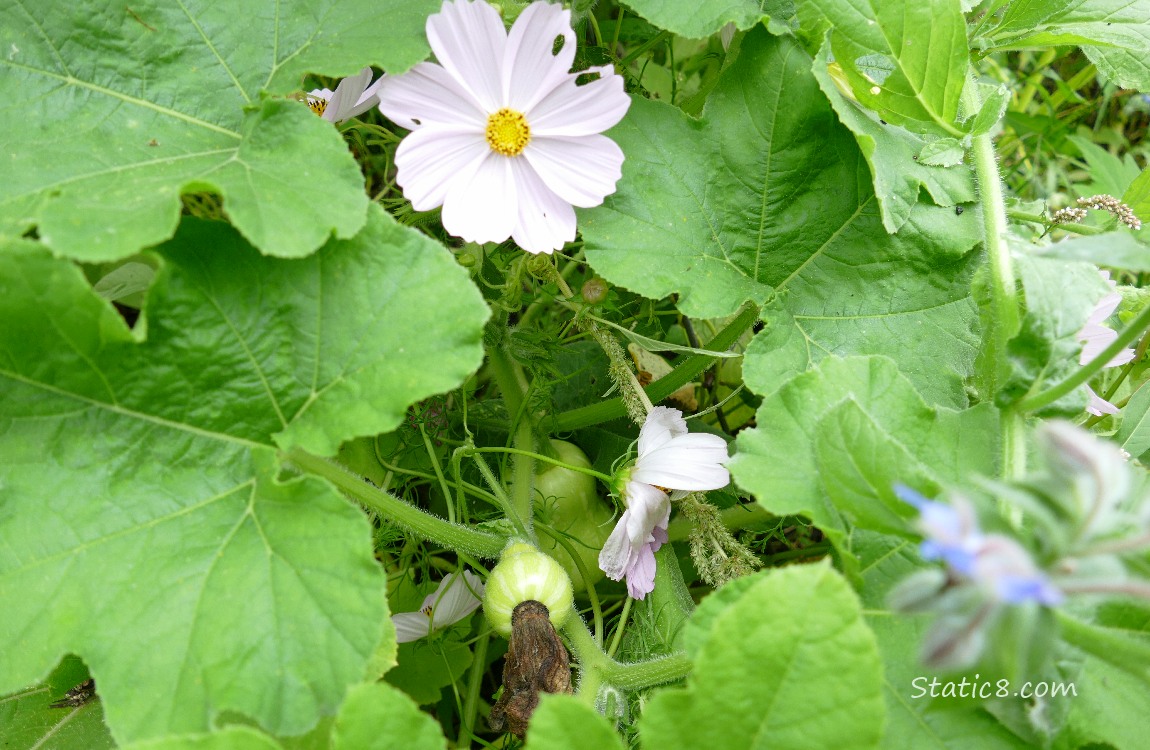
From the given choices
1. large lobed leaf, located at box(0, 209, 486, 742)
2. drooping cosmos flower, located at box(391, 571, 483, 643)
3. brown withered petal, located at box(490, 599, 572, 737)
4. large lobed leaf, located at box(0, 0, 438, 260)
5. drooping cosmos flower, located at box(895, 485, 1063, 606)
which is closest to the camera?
drooping cosmos flower, located at box(895, 485, 1063, 606)

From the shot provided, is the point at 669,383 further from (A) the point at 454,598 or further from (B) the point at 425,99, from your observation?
(B) the point at 425,99

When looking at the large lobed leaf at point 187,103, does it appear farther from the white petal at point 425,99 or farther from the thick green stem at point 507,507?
the thick green stem at point 507,507

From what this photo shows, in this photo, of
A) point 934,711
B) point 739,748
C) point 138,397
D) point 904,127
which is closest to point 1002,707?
point 934,711

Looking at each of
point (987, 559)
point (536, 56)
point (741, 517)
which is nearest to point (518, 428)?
point (741, 517)

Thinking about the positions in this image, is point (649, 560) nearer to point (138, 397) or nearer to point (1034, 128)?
point (138, 397)

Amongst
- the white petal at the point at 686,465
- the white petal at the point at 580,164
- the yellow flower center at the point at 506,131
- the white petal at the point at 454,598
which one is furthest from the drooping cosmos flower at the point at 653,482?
the yellow flower center at the point at 506,131

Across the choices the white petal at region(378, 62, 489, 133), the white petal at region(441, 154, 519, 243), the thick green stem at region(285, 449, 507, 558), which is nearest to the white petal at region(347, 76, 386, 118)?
the white petal at region(378, 62, 489, 133)

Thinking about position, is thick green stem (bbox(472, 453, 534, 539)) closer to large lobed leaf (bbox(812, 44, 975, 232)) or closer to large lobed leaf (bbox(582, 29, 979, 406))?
large lobed leaf (bbox(582, 29, 979, 406))
